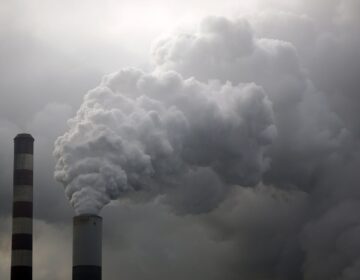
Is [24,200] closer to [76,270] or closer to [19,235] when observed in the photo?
[19,235]

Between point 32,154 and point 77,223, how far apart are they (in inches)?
504

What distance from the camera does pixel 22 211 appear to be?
2036 inches

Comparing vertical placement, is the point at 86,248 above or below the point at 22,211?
below

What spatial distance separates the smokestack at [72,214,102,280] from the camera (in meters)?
40.8

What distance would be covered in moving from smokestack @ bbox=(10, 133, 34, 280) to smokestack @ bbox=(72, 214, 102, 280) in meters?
11.2

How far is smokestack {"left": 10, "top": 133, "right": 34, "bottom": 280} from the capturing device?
2025 inches

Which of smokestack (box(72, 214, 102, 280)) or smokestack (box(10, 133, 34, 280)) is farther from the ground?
smokestack (box(10, 133, 34, 280))

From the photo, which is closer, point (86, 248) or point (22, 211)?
point (86, 248)

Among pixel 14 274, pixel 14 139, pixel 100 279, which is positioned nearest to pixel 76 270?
pixel 100 279

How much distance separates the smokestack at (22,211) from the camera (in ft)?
169

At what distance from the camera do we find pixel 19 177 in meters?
52.1

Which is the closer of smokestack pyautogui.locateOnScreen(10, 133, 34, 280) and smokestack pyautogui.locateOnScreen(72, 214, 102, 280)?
smokestack pyautogui.locateOnScreen(72, 214, 102, 280)

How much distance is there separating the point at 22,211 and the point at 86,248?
475 inches

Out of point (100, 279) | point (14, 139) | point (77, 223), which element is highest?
point (14, 139)
